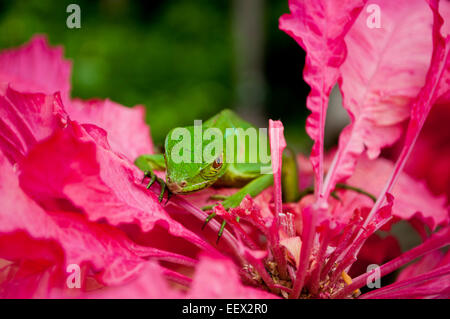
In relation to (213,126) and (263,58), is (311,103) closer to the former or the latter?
(213,126)

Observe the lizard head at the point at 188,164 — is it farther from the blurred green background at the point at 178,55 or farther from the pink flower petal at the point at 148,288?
the blurred green background at the point at 178,55

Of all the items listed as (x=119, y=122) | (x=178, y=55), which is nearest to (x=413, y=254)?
(x=119, y=122)

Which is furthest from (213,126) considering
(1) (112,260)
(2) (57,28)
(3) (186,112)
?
(2) (57,28)

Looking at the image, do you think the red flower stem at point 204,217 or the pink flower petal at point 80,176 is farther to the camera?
the red flower stem at point 204,217

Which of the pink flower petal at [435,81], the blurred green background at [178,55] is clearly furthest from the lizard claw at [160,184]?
the blurred green background at [178,55]

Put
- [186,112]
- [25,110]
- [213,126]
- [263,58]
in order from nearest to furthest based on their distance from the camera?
[25,110], [213,126], [186,112], [263,58]

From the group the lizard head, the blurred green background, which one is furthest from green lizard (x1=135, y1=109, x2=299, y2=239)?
the blurred green background

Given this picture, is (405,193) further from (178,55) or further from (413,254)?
(178,55)
